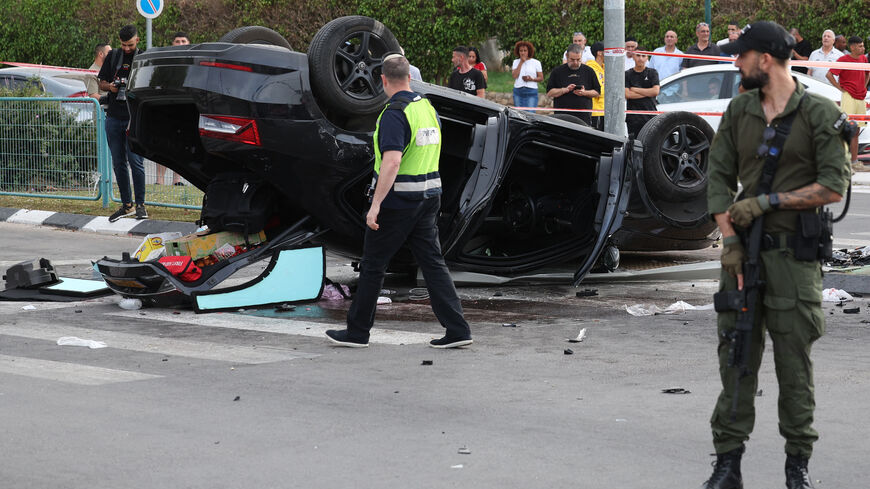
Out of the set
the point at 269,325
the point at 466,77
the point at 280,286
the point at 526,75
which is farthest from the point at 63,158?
the point at 269,325

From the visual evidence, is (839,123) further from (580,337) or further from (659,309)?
(659,309)

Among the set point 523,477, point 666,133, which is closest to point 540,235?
point 666,133

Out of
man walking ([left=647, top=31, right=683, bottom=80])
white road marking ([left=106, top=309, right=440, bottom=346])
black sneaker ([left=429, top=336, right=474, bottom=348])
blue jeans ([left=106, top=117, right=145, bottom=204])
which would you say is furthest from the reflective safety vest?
man walking ([left=647, top=31, right=683, bottom=80])

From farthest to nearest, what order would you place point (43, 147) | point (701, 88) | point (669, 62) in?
point (669, 62) → point (701, 88) → point (43, 147)

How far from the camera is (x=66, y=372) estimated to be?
654 cm

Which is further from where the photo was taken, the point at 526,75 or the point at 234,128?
the point at 526,75

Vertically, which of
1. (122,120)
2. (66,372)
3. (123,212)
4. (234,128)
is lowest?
(123,212)

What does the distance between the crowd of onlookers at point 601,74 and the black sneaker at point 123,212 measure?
5.25 metres

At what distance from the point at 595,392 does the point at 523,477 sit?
150cm

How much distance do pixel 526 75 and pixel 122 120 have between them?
22.8 feet

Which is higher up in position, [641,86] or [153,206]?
[641,86]

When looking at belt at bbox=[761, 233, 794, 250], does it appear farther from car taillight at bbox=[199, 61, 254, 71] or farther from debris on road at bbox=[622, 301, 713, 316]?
car taillight at bbox=[199, 61, 254, 71]

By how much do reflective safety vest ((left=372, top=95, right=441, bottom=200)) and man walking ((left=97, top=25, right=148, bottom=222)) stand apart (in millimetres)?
6168

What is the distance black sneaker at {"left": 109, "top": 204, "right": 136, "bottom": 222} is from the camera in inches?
562
